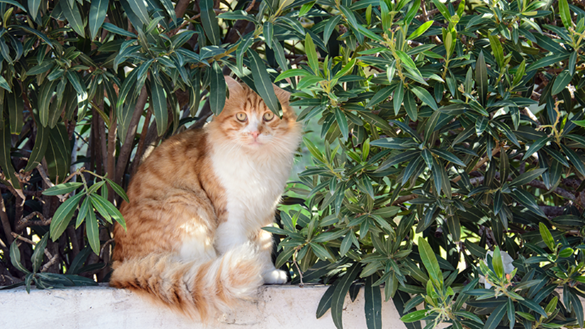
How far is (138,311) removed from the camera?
2.11m

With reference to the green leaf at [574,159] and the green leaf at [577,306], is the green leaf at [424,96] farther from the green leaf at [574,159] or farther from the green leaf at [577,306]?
the green leaf at [577,306]

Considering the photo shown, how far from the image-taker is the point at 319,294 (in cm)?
212

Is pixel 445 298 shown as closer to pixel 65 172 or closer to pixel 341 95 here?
pixel 341 95

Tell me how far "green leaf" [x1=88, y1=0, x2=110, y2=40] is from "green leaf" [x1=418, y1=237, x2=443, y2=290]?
1.32 m

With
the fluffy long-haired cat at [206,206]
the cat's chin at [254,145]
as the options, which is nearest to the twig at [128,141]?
the fluffy long-haired cat at [206,206]

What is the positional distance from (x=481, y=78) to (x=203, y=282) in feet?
4.35

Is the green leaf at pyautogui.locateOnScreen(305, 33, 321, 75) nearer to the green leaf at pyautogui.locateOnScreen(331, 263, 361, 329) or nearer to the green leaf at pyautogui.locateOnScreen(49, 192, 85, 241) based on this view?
the green leaf at pyautogui.locateOnScreen(331, 263, 361, 329)

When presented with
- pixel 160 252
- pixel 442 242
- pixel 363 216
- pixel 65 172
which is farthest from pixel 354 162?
pixel 65 172

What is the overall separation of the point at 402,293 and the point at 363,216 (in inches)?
19.0

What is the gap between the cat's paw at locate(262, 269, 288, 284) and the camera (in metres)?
2.25

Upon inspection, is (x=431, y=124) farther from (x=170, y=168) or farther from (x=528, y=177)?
(x=170, y=168)

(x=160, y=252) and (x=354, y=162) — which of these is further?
(x=160, y=252)

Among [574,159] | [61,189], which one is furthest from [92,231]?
[574,159]

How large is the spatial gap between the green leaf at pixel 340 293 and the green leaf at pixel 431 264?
45 centimetres
